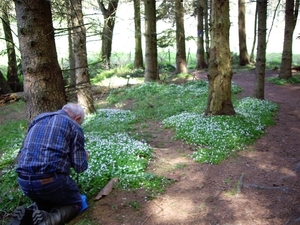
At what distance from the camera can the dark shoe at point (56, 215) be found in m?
3.95

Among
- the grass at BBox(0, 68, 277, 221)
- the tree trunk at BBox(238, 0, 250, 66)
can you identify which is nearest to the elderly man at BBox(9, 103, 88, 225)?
the grass at BBox(0, 68, 277, 221)

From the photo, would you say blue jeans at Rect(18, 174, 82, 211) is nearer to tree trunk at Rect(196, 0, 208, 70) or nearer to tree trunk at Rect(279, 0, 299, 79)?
tree trunk at Rect(279, 0, 299, 79)

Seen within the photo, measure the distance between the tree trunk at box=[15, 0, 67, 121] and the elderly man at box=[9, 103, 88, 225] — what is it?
1254 millimetres

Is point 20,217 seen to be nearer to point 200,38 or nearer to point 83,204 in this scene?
point 83,204

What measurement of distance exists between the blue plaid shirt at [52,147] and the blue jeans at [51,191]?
0.13 meters

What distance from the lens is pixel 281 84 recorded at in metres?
16.1

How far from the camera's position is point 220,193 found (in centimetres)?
538

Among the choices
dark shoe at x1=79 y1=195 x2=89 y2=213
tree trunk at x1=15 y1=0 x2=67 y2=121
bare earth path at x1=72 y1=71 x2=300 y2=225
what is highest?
tree trunk at x1=15 y1=0 x2=67 y2=121

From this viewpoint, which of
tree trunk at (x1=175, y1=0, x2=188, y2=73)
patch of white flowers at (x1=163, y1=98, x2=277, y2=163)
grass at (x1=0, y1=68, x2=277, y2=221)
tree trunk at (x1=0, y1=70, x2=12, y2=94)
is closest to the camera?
grass at (x1=0, y1=68, x2=277, y2=221)

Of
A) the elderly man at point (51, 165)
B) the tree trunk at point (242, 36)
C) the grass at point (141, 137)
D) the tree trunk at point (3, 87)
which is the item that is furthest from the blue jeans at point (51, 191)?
the tree trunk at point (242, 36)

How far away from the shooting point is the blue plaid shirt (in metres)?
4.05

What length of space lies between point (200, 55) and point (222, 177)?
20156mm

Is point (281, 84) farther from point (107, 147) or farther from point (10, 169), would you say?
point (10, 169)

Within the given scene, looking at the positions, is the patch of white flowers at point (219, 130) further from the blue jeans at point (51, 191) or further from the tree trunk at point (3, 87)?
the tree trunk at point (3, 87)
